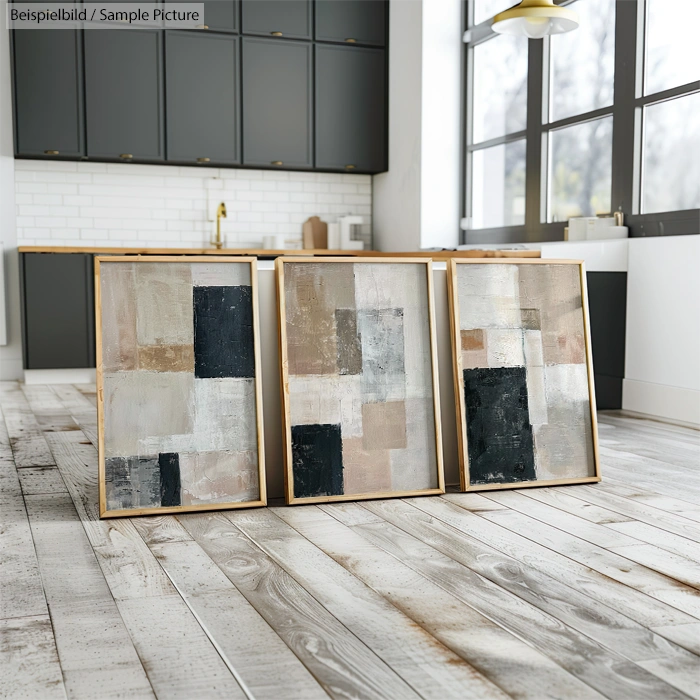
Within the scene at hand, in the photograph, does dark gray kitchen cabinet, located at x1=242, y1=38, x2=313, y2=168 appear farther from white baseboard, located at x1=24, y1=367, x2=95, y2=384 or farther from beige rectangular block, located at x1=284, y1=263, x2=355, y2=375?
beige rectangular block, located at x1=284, y1=263, x2=355, y2=375

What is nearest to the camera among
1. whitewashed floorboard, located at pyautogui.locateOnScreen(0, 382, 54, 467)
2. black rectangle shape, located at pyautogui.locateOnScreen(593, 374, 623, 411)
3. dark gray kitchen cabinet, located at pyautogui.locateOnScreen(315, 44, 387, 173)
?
whitewashed floorboard, located at pyautogui.locateOnScreen(0, 382, 54, 467)

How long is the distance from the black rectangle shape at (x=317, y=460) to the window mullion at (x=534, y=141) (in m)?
3.32

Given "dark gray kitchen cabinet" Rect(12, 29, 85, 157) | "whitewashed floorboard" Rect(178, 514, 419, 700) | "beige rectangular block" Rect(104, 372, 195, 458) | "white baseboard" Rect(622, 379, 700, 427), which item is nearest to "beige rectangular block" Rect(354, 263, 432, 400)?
"beige rectangular block" Rect(104, 372, 195, 458)

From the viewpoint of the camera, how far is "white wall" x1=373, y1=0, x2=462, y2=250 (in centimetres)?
630

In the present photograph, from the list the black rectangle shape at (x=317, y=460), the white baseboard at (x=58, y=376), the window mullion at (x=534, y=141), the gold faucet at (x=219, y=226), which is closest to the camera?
the black rectangle shape at (x=317, y=460)

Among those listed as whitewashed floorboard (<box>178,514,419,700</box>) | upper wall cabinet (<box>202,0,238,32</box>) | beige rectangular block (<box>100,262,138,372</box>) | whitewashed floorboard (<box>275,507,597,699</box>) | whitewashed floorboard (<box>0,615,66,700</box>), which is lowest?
whitewashed floorboard (<box>275,507,597,699</box>)

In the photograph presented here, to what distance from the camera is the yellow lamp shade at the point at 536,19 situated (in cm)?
401

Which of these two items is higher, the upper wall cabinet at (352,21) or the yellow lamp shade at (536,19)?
the upper wall cabinet at (352,21)

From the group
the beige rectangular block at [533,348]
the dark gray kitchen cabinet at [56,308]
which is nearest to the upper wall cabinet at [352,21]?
the dark gray kitchen cabinet at [56,308]

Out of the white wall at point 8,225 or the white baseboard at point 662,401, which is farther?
the white wall at point 8,225

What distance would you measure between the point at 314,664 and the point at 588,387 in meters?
1.82

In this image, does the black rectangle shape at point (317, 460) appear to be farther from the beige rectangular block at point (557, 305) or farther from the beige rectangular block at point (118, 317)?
the beige rectangular block at point (557, 305)

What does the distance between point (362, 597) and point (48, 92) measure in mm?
5057

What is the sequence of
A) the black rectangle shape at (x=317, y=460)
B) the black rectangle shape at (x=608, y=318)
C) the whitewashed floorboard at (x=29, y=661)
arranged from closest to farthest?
the whitewashed floorboard at (x=29, y=661), the black rectangle shape at (x=317, y=460), the black rectangle shape at (x=608, y=318)
